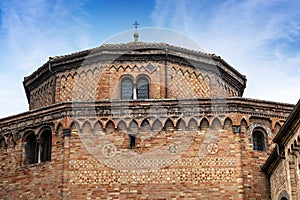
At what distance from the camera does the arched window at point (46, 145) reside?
1766 cm

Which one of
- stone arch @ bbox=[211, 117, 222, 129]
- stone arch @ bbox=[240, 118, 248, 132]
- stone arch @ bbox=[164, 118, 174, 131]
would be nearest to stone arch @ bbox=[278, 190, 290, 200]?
stone arch @ bbox=[240, 118, 248, 132]

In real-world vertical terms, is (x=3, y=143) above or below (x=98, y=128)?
below

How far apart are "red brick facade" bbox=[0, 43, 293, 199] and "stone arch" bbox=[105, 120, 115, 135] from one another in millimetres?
34

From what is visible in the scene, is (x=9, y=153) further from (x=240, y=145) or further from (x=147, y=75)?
(x=240, y=145)

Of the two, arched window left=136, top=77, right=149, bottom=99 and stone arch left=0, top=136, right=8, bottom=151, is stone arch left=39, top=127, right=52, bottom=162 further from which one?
arched window left=136, top=77, right=149, bottom=99

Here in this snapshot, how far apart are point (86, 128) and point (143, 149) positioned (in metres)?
1.91

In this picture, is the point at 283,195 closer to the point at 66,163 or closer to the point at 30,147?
the point at 66,163

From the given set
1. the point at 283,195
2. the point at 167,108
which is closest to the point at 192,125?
the point at 167,108

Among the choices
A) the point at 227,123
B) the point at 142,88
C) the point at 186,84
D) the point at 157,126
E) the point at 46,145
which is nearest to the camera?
the point at 227,123

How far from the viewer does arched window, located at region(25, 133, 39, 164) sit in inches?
710

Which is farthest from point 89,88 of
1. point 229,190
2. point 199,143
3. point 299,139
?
point 299,139

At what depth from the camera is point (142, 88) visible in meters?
19.7

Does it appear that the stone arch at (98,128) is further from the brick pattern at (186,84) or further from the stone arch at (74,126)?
the brick pattern at (186,84)

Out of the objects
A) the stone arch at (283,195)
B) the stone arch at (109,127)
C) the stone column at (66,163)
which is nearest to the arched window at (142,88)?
the stone arch at (109,127)
